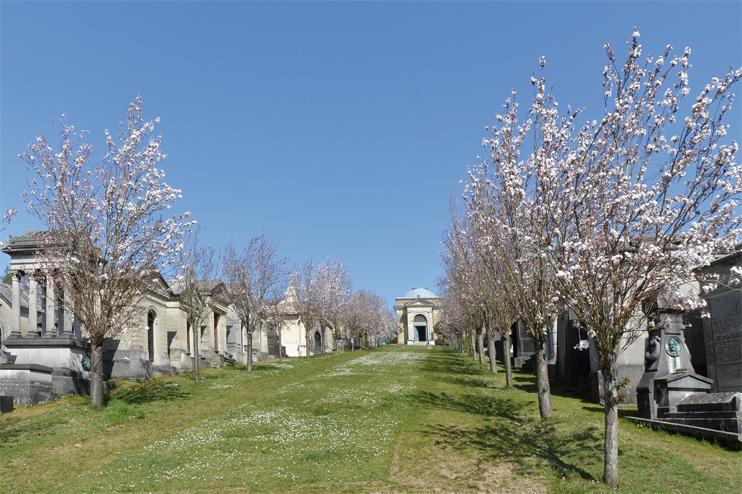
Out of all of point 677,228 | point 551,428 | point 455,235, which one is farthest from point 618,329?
point 455,235

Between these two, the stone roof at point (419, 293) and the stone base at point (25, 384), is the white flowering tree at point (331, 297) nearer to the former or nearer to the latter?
the stone base at point (25, 384)

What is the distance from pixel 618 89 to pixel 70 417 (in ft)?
62.7

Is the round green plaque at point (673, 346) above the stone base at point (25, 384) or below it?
above

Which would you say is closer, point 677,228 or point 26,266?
point 677,228

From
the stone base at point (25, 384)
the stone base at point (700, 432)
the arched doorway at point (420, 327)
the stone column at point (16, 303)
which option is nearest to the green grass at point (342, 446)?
the stone base at point (700, 432)

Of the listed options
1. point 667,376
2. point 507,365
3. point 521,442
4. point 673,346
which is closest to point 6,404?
point 521,442

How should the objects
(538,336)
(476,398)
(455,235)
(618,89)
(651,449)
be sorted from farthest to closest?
(455,235)
(476,398)
(538,336)
(651,449)
(618,89)

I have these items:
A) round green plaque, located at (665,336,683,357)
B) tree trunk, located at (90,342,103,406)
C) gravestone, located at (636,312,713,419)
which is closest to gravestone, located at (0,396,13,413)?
tree trunk, located at (90,342,103,406)

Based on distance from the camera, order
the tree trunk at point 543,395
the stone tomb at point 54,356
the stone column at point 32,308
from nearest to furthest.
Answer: the tree trunk at point 543,395, the stone tomb at point 54,356, the stone column at point 32,308

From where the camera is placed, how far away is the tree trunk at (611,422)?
36.7 ft

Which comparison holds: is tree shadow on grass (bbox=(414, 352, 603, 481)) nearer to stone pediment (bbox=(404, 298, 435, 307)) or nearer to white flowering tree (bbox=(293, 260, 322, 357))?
white flowering tree (bbox=(293, 260, 322, 357))

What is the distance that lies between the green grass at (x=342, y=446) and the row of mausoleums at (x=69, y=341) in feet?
5.81

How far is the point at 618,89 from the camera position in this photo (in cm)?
1191

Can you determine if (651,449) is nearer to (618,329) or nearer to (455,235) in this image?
(618,329)
